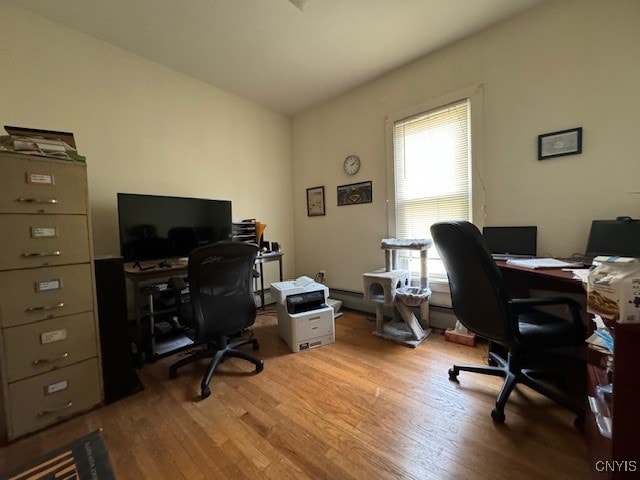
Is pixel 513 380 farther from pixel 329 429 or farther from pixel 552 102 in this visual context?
pixel 552 102

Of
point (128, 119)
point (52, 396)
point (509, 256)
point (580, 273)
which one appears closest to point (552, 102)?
point (509, 256)

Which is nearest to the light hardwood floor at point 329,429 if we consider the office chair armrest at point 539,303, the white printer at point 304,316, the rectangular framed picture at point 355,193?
the white printer at point 304,316

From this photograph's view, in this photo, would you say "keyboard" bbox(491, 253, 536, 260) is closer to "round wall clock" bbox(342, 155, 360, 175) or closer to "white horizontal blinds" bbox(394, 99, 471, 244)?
"white horizontal blinds" bbox(394, 99, 471, 244)

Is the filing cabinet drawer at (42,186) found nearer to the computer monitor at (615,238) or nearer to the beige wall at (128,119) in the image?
the beige wall at (128,119)

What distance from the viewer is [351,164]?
10.0ft

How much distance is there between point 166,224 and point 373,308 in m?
2.41

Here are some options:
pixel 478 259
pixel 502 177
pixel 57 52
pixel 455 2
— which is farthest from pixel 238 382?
pixel 455 2

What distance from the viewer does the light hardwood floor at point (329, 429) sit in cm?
108

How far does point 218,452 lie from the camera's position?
3.83 ft

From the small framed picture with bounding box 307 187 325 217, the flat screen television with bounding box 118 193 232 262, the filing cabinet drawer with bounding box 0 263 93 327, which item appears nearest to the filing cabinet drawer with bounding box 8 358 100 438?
the filing cabinet drawer with bounding box 0 263 93 327

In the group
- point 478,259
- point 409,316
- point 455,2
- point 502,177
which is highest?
point 455,2

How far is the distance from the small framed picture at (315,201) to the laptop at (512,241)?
76.2 inches

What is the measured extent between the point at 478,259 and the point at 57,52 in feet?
Answer: 10.9

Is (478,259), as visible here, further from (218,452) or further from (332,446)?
(218,452)
